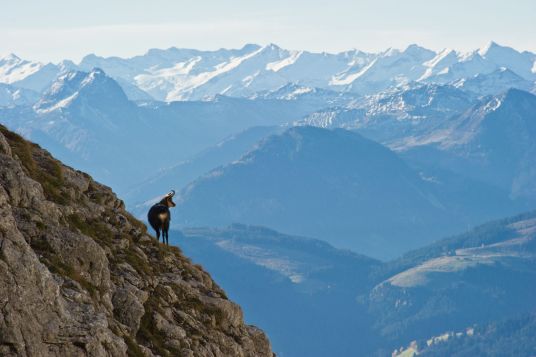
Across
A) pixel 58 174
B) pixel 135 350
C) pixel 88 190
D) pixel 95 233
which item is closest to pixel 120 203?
pixel 88 190

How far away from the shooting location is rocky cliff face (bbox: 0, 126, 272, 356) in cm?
2517

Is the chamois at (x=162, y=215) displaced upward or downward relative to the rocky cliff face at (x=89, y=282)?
upward

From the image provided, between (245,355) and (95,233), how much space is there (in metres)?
6.34

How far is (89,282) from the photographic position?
98.2ft

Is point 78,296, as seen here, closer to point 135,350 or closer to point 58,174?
point 135,350

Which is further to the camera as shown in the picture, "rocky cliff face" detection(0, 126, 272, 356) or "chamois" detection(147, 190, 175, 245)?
"chamois" detection(147, 190, 175, 245)

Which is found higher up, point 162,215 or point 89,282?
point 162,215

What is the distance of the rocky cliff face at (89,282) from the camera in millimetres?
25172

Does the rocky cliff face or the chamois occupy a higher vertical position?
the chamois

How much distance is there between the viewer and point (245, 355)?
123 feet

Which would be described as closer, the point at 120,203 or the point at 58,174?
the point at 58,174

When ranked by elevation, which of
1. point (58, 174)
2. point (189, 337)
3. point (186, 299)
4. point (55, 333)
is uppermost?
point (58, 174)

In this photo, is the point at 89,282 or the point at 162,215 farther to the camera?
the point at 162,215

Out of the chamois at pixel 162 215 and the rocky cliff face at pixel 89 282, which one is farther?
the chamois at pixel 162 215
